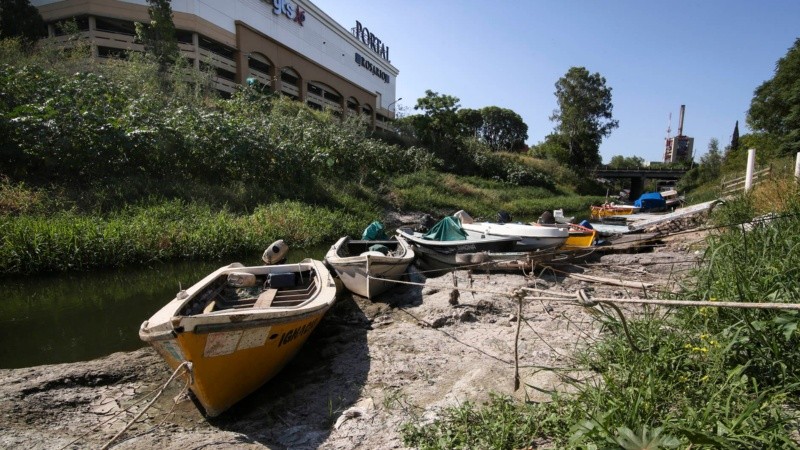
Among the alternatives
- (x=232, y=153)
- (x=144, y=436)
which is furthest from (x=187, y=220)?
(x=144, y=436)

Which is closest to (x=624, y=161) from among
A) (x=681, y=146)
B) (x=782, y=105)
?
Result: (x=681, y=146)

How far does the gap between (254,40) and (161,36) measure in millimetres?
7972

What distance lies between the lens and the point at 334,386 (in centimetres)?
476

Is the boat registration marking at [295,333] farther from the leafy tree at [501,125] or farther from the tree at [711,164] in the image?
the leafy tree at [501,125]

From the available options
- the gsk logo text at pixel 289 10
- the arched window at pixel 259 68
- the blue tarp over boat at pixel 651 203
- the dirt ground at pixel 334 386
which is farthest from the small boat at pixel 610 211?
the gsk logo text at pixel 289 10

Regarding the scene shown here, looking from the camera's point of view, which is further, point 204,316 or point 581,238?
point 581,238

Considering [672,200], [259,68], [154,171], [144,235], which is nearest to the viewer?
[144,235]

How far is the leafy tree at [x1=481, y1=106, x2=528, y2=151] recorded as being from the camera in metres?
70.4

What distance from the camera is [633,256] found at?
33.7ft

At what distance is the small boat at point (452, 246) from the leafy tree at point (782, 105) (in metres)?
25.5

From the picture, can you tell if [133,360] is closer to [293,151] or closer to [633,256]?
[633,256]

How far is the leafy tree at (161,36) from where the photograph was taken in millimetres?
23234

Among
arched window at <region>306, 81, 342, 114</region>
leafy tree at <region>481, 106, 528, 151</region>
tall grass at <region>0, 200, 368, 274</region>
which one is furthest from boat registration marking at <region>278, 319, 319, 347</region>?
leafy tree at <region>481, 106, 528, 151</region>

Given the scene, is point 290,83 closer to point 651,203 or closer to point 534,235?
point 651,203
